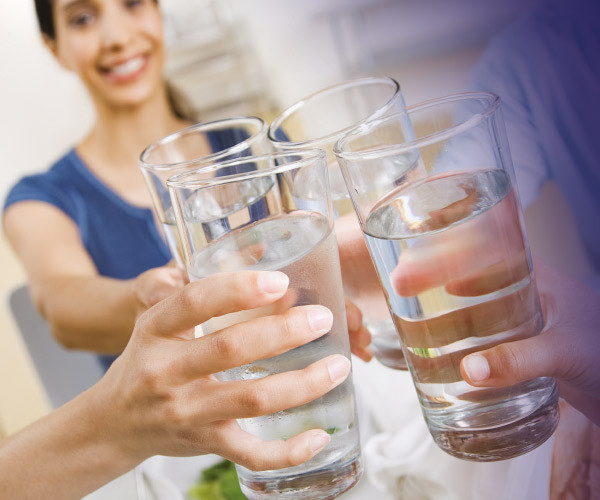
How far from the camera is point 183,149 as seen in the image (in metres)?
0.71

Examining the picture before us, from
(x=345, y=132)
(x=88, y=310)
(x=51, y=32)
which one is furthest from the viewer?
(x=51, y=32)

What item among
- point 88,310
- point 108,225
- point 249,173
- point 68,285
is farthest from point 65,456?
point 108,225

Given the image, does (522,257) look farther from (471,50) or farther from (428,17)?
(428,17)

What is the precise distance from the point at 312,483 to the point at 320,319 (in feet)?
0.48

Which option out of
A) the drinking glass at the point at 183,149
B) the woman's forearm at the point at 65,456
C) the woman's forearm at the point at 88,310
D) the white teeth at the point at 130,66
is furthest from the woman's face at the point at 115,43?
the woman's forearm at the point at 65,456

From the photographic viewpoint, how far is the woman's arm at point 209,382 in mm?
464

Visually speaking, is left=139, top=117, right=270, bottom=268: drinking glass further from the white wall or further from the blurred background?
the white wall

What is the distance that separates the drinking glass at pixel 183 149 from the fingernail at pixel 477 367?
27 cm

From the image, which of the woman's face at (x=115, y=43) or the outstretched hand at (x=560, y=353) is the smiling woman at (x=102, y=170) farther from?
the outstretched hand at (x=560, y=353)

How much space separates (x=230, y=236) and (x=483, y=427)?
0.23m

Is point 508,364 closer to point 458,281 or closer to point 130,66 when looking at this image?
point 458,281

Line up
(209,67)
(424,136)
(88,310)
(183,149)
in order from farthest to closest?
(209,67), (88,310), (183,149), (424,136)

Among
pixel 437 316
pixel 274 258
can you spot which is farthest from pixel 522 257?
pixel 274 258

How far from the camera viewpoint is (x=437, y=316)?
47cm
